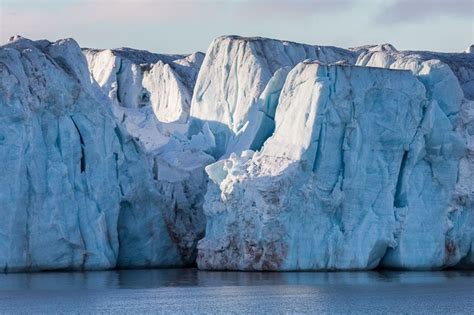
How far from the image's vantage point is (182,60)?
166 feet

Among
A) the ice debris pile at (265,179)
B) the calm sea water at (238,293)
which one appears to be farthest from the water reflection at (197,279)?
the ice debris pile at (265,179)

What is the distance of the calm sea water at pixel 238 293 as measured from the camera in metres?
28.7

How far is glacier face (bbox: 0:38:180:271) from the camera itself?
33906 millimetres

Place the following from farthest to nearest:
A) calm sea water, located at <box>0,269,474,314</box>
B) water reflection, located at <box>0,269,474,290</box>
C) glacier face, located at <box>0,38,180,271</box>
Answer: glacier face, located at <box>0,38,180,271</box>, water reflection, located at <box>0,269,474,290</box>, calm sea water, located at <box>0,269,474,314</box>

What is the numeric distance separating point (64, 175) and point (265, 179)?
4.54 metres

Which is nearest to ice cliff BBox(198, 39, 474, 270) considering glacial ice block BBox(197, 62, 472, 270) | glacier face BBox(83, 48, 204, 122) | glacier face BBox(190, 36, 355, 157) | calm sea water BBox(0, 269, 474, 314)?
glacial ice block BBox(197, 62, 472, 270)

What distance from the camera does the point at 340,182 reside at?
35.6 metres

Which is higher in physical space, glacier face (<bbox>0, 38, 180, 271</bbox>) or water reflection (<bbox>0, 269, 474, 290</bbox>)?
glacier face (<bbox>0, 38, 180, 271</bbox>)

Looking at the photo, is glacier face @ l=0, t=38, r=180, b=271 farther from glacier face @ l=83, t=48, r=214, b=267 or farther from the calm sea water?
the calm sea water

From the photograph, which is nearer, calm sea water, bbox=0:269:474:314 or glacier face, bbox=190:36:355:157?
calm sea water, bbox=0:269:474:314

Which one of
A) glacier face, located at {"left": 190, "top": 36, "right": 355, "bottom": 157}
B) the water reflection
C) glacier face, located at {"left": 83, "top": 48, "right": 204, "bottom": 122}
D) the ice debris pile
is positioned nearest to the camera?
the water reflection

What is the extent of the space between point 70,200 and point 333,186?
603cm

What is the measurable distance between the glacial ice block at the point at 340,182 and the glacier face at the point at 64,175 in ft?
6.26

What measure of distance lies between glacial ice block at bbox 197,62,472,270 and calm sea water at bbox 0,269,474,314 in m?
0.56
